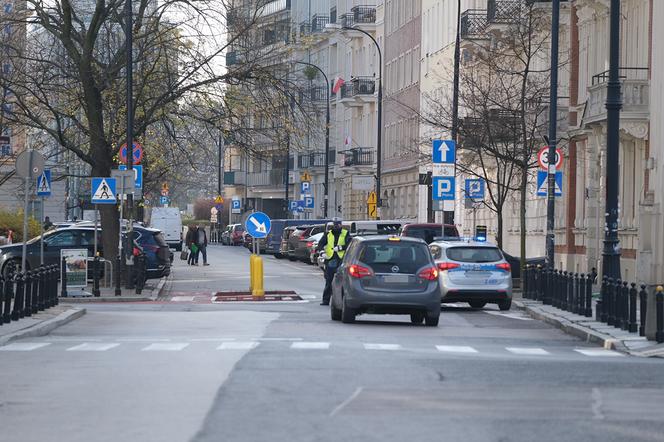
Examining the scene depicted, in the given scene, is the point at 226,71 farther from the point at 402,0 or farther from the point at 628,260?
the point at 402,0

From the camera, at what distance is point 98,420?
12.5m

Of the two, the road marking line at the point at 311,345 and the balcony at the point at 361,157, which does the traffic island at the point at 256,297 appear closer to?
the road marking line at the point at 311,345

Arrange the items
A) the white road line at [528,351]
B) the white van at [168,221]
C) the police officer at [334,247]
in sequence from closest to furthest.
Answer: the white road line at [528,351], the police officer at [334,247], the white van at [168,221]

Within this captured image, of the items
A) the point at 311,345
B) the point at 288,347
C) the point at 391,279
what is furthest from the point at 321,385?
the point at 391,279

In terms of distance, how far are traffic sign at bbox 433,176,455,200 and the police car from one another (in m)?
11.4

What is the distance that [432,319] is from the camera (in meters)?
27.9

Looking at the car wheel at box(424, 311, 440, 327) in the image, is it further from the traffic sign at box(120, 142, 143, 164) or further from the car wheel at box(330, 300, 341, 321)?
the traffic sign at box(120, 142, 143, 164)

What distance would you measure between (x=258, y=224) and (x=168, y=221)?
5315cm

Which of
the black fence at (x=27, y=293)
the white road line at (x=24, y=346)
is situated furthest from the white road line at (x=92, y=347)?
the black fence at (x=27, y=293)

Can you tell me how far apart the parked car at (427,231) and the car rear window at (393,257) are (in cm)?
1815

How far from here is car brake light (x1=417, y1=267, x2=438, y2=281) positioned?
27.5m

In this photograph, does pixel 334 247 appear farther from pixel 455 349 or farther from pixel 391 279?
pixel 455 349

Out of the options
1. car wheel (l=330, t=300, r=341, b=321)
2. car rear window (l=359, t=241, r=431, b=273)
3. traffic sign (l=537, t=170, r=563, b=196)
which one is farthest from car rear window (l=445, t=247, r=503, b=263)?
car rear window (l=359, t=241, r=431, b=273)

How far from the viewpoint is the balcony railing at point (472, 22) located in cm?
6391
